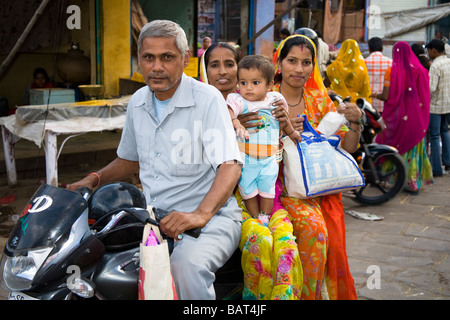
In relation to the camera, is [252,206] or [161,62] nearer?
[161,62]

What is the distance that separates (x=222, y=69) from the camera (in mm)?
3217

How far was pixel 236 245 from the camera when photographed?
7.93 ft

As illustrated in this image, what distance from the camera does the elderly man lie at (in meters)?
2.26

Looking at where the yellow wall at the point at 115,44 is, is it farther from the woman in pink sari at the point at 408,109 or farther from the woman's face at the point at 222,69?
the woman's face at the point at 222,69

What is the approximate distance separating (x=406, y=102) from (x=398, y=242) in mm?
2641

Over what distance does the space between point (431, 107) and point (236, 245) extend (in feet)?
21.7

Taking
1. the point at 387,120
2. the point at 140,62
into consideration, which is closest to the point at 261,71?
the point at 140,62

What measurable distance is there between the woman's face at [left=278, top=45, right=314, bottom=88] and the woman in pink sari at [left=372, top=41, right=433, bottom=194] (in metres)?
4.19

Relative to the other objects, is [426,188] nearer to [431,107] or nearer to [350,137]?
[431,107]

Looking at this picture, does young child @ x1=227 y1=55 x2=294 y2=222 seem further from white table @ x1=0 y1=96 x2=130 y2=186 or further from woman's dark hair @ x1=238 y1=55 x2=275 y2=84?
white table @ x1=0 y1=96 x2=130 y2=186

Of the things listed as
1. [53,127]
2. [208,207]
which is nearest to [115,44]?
[53,127]

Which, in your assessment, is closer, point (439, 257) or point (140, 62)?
point (140, 62)

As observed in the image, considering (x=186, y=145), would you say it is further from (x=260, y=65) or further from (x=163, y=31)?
(x=260, y=65)

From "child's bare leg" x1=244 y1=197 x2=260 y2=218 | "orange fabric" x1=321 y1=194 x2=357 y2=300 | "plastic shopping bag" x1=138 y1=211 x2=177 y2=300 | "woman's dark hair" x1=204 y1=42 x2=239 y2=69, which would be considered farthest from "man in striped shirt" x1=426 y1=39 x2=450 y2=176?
"plastic shopping bag" x1=138 y1=211 x2=177 y2=300
